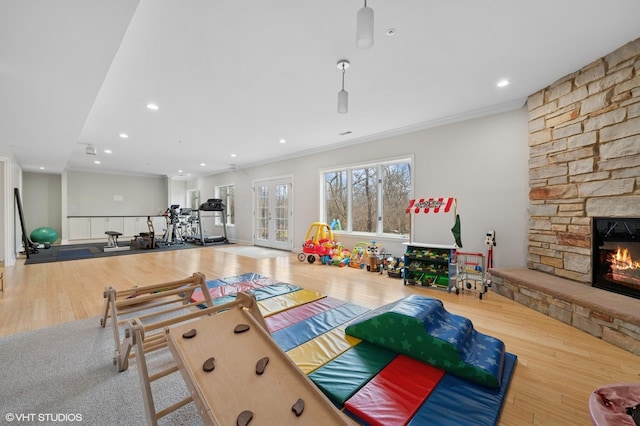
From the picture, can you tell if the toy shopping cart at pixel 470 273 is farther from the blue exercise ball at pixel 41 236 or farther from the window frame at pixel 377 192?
the blue exercise ball at pixel 41 236

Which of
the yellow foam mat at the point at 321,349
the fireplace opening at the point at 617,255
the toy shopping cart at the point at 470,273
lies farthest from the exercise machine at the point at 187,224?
the fireplace opening at the point at 617,255

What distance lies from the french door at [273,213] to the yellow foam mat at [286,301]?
3.87 m

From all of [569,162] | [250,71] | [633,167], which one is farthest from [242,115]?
[633,167]

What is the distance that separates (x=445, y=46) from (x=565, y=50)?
4.02 ft

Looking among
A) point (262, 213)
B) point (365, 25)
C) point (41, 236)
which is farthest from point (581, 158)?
point (41, 236)

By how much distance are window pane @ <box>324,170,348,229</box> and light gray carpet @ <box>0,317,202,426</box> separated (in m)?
4.50

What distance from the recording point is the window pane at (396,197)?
5059 millimetres

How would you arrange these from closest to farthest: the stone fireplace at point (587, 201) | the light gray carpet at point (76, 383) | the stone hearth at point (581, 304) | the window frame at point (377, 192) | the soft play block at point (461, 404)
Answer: the soft play block at point (461, 404)
the light gray carpet at point (76, 383)
the stone hearth at point (581, 304)
the stone fireplace at point (587, 201)
the window frame at point (377, 192)

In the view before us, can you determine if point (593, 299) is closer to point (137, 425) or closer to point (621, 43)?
point (621, 43)

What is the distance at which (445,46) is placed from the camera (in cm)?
245

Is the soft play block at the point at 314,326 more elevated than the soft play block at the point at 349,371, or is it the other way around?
the soft play block at the point at 349,371

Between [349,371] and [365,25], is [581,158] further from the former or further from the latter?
[349,371]

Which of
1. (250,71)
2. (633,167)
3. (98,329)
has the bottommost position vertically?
(98,329)

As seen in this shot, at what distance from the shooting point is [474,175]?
4.12 meters
